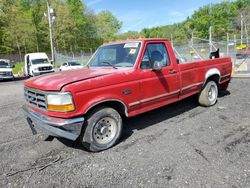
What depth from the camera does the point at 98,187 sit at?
10.00ft

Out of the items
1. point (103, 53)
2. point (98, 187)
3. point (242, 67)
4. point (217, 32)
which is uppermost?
point (217, 32)

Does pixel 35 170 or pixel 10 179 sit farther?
pixel 35 170

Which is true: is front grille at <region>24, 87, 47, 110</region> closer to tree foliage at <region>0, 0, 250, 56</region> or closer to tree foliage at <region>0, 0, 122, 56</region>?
tree foliage at <region>0, 0, 250, 56</region>

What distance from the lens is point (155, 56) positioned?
16.0 feet

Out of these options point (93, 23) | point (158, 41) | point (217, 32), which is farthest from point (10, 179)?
point (217, 32)

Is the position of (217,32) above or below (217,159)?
above

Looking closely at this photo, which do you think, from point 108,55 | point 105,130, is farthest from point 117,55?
point 105,130

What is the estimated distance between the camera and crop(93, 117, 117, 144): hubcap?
157 inches

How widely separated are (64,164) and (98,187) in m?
0.89

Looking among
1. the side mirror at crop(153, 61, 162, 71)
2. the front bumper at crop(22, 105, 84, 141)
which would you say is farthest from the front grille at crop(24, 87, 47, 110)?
the side mirror at crop(153, 61, 162, 71)

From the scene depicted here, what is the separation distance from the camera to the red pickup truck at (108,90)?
358 centimetres

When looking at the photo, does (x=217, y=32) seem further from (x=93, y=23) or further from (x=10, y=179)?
(x=10, y=179)

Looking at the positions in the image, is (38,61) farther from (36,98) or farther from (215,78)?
(36,98)

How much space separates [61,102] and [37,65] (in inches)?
733
